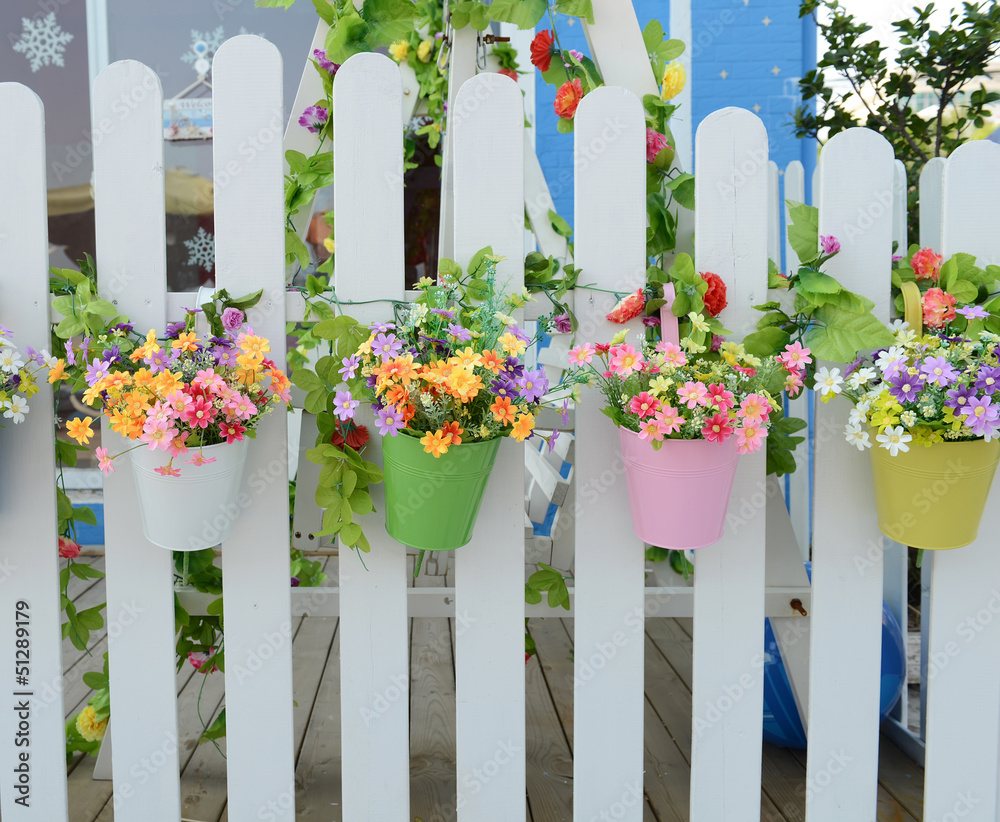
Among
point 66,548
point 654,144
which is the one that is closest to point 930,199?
point 654,144

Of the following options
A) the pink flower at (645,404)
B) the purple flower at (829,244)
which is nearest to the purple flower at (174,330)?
the pink flower at (645,404)

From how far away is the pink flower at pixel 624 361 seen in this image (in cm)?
110

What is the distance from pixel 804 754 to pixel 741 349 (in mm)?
1191

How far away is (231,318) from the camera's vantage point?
117cm

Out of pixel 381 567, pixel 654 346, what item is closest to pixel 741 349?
pixel 654 346

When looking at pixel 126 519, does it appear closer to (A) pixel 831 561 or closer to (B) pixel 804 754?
(A) pixel 831 561

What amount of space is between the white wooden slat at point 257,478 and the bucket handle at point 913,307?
107 centimetres

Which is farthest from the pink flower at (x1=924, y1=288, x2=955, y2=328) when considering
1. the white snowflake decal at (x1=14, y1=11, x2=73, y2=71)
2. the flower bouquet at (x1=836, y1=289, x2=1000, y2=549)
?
the white snowflake decal at (x1=14, y1=11, x2=73, y2=71)

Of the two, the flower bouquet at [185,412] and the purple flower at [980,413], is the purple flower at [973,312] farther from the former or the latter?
the flower bouquet at [185,412]

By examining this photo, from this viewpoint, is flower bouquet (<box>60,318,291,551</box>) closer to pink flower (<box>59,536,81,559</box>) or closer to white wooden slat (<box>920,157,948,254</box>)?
pink flower (<box>59,536,81,559</box>)

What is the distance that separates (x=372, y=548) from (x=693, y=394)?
24.0 inches

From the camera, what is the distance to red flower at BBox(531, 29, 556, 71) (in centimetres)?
154

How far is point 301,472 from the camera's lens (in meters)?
1.63

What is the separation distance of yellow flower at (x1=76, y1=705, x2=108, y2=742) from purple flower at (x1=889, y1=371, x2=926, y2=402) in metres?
1.70
